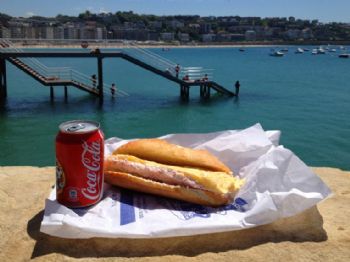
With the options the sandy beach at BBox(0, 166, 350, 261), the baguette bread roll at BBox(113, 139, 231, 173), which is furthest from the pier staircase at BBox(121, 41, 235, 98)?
the sandy beach at BBox(0, 166, 350, 261)

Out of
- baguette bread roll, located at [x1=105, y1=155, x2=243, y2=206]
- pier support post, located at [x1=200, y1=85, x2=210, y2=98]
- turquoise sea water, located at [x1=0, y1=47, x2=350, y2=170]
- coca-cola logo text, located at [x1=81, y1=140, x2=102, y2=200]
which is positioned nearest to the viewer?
coca-cola logo text, located at [x1=81, y1=140, x2=102, y2=200]

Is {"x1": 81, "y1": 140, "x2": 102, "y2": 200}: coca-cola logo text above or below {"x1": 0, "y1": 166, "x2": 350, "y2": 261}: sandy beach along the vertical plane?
above

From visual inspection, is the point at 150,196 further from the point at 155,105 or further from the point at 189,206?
the point at 155,105

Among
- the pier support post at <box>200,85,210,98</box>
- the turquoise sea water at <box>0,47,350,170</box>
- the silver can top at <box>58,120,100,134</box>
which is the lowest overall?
the turquoise sea water at <box>0,47,350,170</box>

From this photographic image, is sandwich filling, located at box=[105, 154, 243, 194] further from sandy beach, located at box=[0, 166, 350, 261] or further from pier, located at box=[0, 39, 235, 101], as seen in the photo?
pier, located at box=[0, 39, 235, 101]

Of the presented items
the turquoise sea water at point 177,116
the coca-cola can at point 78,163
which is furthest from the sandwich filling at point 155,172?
the turquoise sea water at point 177,116

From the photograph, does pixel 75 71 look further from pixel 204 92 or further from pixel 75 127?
pixel 75 127

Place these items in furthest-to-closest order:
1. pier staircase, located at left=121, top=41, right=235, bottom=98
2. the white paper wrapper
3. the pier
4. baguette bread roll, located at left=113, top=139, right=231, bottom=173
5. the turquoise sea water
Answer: pier staircase, located at left=121, top=41, right=235, bottom=98 → the pier → the turquoise sea water → baguette bread roll, located at left=113, top=139, right=231, bottom=173 → the white paper wrapper
